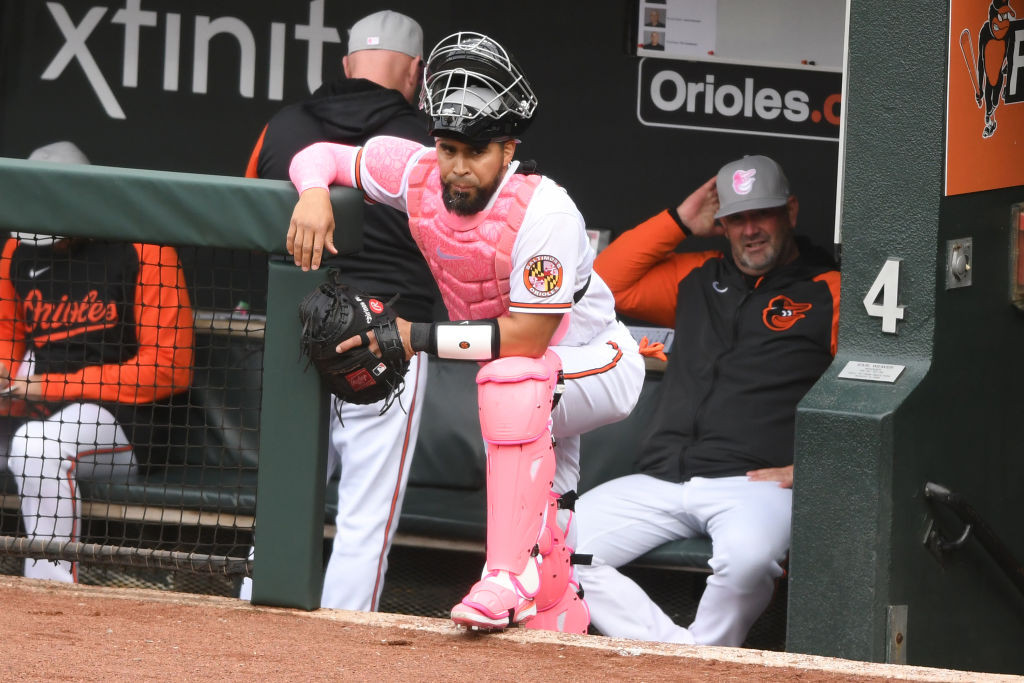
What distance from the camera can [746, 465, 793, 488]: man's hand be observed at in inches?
145

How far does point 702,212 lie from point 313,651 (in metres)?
2.20

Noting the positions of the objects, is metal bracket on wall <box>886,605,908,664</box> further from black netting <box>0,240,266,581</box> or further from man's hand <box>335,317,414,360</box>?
black netting <box>0,240,266,581</box>

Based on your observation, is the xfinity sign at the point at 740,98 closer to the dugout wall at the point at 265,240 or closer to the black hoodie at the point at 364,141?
the black hoodie at the point at 364,141

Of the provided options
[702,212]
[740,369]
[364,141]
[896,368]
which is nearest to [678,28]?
[702,212]

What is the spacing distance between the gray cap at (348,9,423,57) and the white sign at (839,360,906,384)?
1.41m

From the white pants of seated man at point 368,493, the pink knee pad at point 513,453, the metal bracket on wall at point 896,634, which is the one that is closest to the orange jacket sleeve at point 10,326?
the white pants of seated man at point 368,493

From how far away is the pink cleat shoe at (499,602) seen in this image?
248cm

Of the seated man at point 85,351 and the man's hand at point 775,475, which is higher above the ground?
the seated man at point 85,351

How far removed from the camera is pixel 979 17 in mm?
3109

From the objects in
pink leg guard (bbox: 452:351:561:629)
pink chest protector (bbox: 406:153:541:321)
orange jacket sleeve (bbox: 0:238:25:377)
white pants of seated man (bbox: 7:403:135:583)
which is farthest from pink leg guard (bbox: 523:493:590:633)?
orange jacket sleeve (bbox: 0:238:25:377)

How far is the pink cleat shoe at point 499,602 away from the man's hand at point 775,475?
3.95ft

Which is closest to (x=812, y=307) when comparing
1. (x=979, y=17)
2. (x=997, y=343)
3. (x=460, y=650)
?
(x=997, y=343)

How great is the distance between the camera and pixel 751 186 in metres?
3.98

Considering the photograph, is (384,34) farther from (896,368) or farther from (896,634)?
(896,634)
